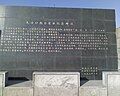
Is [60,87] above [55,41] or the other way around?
the other way around

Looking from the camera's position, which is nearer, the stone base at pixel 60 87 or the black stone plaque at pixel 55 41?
the stone base at pixel 60 87

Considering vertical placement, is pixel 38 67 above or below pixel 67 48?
below

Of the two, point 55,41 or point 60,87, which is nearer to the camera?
point 60,87

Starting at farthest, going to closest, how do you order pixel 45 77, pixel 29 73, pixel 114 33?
1. pixel 114 33
2. pixel 29 73
3. pixel 45 77

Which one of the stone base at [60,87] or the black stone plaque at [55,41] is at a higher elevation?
the black stone plaque at [55,41]

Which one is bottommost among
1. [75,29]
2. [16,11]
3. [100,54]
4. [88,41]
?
[100,54]

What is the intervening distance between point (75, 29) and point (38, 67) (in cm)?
255

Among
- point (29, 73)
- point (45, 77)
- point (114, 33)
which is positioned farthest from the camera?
point (114, 33)

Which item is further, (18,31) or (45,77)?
(18,31)

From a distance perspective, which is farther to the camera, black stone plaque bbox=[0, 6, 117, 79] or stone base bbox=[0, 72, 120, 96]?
black stone plaque bbox=[0, 6, 117, 79]

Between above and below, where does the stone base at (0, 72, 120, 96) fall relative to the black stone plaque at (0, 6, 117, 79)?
below

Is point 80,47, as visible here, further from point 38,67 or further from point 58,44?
point 38,67

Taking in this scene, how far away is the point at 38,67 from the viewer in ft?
27.6

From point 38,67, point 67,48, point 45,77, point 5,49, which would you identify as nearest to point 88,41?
point 67,48
